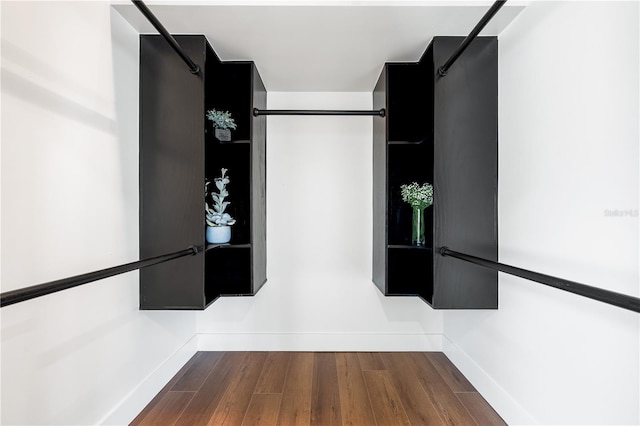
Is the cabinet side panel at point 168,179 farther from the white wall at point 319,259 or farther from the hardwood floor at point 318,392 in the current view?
the white wall at point 319,259

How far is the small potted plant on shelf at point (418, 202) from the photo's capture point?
75.0 inches

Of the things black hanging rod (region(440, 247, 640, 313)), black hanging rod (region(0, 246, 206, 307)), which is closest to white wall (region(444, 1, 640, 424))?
black hanging rod (region(440, 247, 640, 313))

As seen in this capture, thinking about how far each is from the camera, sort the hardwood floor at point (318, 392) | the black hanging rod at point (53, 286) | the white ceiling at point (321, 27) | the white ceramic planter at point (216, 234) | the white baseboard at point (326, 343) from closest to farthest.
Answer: the black hanging rod at point (53, 286) → the white ceiling at point (321, 27) → the hardwood floor at point (318, 392) → the white ceramic planter at point (216, 234) → the white baseboard at point (326, 343)

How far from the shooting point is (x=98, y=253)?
138 centimetres

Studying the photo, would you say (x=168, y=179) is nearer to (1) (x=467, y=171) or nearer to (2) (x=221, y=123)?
(2) (x=221, y=123)

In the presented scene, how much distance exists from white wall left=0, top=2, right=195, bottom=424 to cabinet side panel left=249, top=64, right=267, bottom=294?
59cm

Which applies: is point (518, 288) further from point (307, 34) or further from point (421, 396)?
point (307, 34)

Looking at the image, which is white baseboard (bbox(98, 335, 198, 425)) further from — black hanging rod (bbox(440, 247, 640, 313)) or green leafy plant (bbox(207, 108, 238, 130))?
black hanging rod (bbox(440, 247, 640, 313))

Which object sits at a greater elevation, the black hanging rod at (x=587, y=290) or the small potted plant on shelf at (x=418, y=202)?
the small potted plant on shelf at (x=418, y=202)

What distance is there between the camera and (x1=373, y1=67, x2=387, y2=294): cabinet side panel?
200 cm

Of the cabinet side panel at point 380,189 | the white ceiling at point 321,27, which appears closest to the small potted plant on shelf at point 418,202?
the cabinet side panel at point 380,189

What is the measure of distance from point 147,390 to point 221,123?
1421 millimetres

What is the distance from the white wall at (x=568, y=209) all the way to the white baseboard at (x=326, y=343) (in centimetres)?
72

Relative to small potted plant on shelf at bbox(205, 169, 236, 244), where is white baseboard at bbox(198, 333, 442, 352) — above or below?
below
